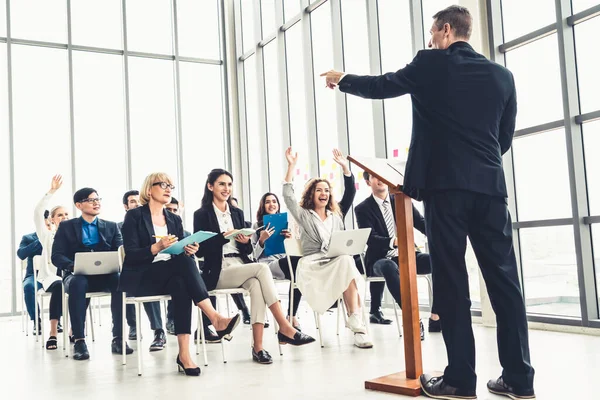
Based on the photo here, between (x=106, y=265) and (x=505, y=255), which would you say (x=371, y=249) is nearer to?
(x=106, y=265)

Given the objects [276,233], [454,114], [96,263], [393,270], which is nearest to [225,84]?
[276,233]

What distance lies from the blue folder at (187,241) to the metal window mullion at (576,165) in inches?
107

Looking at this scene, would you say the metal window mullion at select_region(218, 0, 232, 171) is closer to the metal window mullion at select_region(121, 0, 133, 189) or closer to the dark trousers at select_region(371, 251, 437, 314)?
the metal window mullion at select_region(121, 0, 133, 189)

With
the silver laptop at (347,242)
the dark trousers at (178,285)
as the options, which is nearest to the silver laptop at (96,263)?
the dark trousers at (178,285)

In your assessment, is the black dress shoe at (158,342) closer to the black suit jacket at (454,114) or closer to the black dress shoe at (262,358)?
the black dress shoe at (262,358)

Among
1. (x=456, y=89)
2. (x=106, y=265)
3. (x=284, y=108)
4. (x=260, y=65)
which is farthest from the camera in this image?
(x=260, y=65)

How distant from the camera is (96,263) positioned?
167 inches

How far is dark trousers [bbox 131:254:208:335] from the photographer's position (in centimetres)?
344

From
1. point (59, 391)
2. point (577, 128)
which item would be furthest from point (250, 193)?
point (59, 391)

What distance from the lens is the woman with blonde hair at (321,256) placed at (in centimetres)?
420

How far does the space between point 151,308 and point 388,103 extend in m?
3.30

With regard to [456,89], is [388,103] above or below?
above

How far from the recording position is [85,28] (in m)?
8.38

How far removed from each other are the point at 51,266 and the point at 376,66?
3806 millimetres
